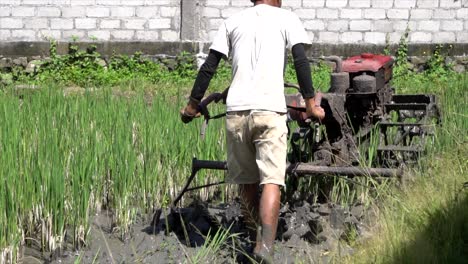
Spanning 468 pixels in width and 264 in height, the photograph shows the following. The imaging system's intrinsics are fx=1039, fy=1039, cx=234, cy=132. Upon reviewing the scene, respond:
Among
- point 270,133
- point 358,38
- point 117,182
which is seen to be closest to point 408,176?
point 270,133

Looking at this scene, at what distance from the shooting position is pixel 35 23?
12938mm

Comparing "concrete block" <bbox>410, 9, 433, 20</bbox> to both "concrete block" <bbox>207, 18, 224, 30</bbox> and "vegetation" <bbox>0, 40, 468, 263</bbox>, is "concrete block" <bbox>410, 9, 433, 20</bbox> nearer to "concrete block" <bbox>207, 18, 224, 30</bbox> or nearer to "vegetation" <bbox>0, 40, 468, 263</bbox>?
"concrete block" <bbox>207, 18, 224, 30</bbox>

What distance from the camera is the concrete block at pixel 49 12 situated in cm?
1294

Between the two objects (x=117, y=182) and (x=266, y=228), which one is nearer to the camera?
(x=266, y=228)

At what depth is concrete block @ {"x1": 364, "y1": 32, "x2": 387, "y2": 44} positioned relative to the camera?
12672 millimetres

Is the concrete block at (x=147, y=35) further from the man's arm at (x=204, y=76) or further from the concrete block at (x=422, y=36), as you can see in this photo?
the man's arm at (x=204, y=76)

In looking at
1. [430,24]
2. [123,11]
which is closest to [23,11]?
[123,11]

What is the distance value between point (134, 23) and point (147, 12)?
212mm

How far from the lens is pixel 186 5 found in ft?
41.7

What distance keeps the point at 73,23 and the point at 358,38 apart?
354 centimetres

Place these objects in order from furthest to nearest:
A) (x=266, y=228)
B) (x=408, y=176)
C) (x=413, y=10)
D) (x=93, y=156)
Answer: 1. (x=413, y=10)
2. (x=93, y=156)
3. (x=408, y=176)
4. (x=266, y=228)

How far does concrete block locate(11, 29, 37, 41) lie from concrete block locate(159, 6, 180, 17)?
5.39 ft

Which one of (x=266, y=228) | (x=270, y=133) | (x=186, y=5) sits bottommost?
(x=266, y=228)

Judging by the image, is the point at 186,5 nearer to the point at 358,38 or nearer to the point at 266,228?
the point at 358,38
